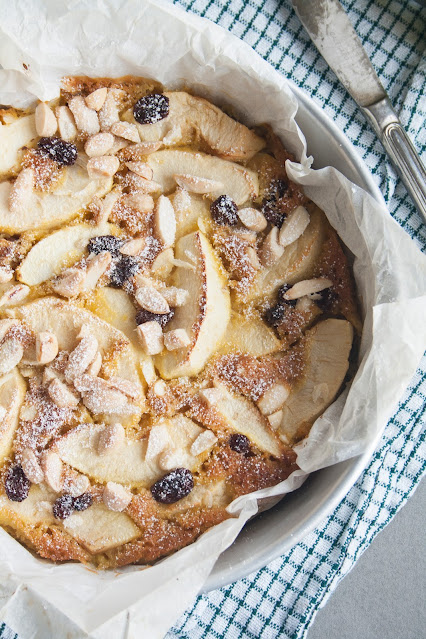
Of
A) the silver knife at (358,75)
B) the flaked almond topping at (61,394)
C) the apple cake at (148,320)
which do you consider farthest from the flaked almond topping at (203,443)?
the silver knife at (358,75)

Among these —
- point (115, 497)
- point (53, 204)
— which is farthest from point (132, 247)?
point (115, 497)

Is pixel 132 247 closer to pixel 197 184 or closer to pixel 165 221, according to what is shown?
pixel 165 221

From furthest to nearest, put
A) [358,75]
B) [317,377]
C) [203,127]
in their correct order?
[358,75] < [203,127] < [317,377]

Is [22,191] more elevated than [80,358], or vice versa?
[22,191]

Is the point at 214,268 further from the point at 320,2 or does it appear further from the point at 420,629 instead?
the point at 420,629

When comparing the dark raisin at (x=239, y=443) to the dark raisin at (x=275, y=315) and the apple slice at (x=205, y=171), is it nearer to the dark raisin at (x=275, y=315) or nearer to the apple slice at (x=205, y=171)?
the dark raisin at (x=275, y=315)

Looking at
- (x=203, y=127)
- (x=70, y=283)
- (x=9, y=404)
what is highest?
(x=203, y=127)

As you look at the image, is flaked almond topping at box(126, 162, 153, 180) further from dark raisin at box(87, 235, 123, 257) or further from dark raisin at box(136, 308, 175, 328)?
dark raisin at box(136, 308, 175, 328)
